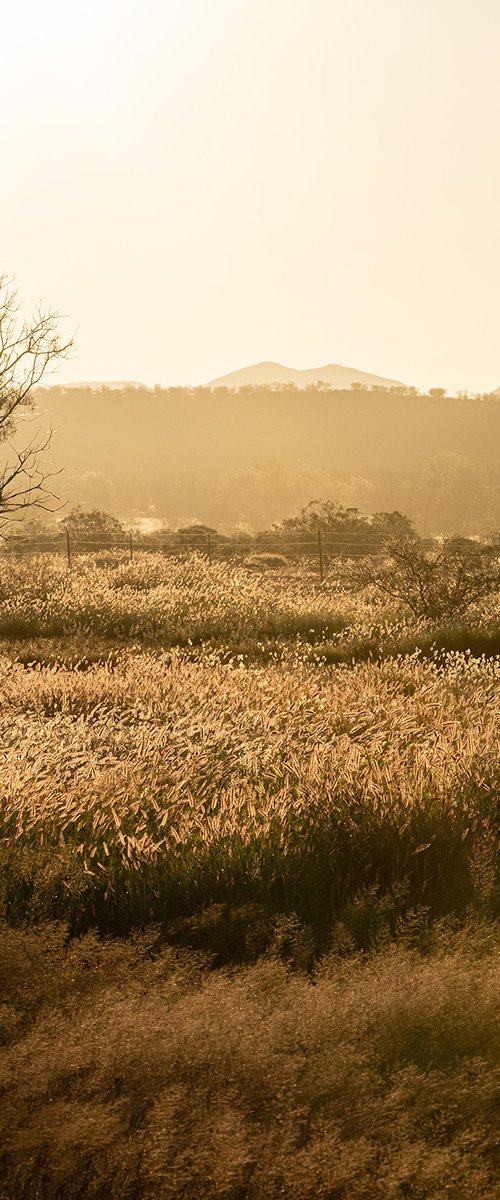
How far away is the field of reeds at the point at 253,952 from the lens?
9.35ft

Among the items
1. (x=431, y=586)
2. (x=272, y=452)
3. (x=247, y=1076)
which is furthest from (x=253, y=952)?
(x=272, y=452)

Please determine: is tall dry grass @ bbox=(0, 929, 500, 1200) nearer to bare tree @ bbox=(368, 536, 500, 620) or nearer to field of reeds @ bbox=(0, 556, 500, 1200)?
field of reeds @ bbox=(0, 556, 500, 1200)

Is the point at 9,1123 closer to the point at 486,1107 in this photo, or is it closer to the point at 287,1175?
the point at 287,1175

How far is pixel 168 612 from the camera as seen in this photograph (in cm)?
1518

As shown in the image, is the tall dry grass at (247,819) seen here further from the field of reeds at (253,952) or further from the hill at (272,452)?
the hill at (272,452)

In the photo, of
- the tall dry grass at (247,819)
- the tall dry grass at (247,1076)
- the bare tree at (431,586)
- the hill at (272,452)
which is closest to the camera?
the tall dry grass at (247,1076)

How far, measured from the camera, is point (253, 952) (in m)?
4.16

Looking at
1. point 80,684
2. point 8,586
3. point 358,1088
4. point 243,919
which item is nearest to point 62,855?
point 243,919

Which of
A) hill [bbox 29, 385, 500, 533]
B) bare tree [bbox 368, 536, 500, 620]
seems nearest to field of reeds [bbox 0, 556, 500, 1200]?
bare tree [bbox 368, 536, 500, 620]

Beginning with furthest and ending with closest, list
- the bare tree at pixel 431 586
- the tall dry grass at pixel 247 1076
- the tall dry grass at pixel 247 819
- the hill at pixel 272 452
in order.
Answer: the hill at pixel 272 452, the bare tree at pixel 431 586, the tall dry grass at pixel 247 819, the tall dry grass at pixel 247 1076

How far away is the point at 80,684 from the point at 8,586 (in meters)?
10.0

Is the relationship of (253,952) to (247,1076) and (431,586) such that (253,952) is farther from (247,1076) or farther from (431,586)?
(431,586)

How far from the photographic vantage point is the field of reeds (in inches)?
112

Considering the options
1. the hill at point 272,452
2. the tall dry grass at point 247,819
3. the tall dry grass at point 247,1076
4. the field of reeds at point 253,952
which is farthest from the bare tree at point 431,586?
the hill at point 272,452
